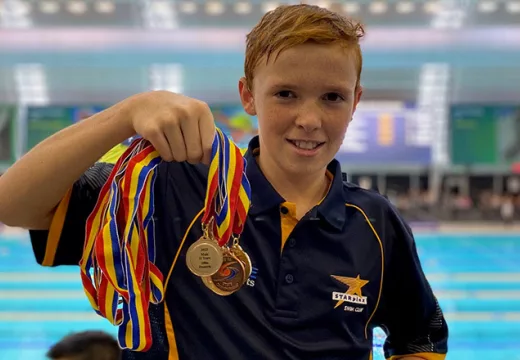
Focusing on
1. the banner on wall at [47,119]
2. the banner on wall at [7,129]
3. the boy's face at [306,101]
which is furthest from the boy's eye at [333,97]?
the banner on wall at [7,129]

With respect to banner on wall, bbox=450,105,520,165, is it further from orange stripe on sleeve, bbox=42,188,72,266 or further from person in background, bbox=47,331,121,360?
orange stripe on sleeve, bbox=42,188,72,266

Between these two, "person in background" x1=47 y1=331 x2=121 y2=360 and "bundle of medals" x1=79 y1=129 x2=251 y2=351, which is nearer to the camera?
"bundle of medals" x1=79 y1=129 x2=251 y2=351

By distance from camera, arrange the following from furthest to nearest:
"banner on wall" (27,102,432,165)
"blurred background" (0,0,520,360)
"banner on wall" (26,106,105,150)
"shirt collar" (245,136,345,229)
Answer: "banner on wall" (27,102,432,165) → "banner on wall" (26,106,105,150) → "blurred background" (0,0,520,360) → "shirt collar" (245,136,345,229)

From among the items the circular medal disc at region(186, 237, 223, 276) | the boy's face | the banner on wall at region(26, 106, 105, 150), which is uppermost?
the boy's face

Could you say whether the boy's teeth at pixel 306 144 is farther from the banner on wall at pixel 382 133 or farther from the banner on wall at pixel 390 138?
the banner on wall at pixel 390 138

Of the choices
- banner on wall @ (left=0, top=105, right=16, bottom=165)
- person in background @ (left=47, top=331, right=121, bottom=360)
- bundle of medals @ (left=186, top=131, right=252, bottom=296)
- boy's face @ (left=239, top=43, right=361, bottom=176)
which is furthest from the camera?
banner on wall @ (left=0, top=105, right=16, bottom=165)

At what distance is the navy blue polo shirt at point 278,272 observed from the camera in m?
0.94

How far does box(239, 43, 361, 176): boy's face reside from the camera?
2.94 feet

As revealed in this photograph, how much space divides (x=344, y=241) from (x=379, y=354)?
484mm

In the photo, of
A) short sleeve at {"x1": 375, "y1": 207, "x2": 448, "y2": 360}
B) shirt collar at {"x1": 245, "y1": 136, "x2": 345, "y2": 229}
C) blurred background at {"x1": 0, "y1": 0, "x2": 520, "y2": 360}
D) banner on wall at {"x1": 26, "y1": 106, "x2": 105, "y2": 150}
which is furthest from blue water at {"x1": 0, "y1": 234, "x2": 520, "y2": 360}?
banner on wall at {"x1": 26, "y1": 106, "x2": 105, "y2": 150}

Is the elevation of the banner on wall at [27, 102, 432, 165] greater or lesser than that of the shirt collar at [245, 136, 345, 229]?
lesser

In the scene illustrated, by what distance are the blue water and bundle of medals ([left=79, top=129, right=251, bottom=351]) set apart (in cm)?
76

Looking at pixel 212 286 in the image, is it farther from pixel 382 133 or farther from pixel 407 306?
pixel 382 133

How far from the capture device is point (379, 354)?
138 centimetres
